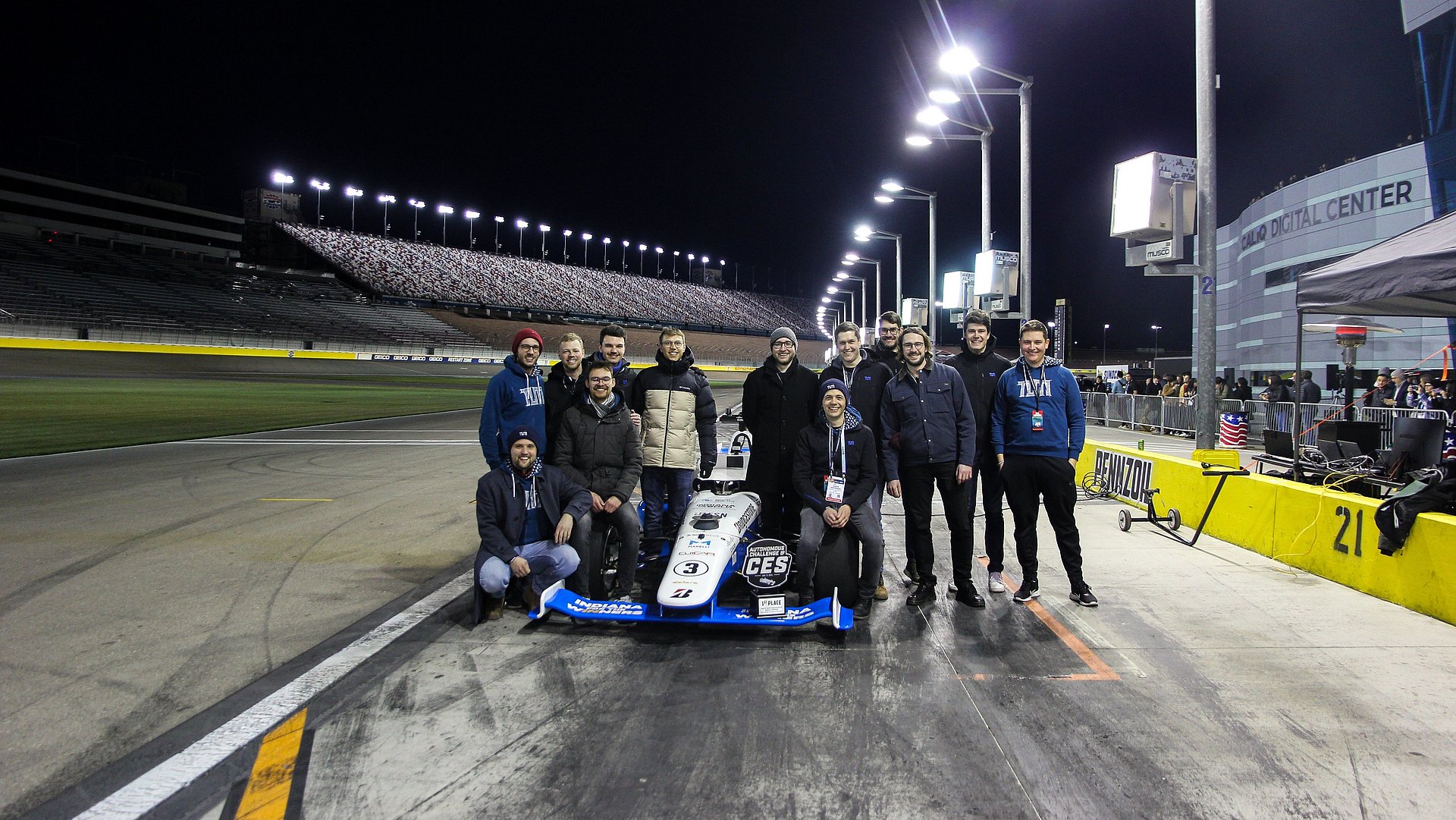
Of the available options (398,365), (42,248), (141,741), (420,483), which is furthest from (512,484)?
(42,248)

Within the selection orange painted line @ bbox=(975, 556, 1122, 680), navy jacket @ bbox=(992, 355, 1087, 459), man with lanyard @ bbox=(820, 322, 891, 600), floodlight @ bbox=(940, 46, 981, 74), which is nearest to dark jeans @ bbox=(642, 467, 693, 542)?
man with lanyard @ bbox=(820, 322, 891, 600)

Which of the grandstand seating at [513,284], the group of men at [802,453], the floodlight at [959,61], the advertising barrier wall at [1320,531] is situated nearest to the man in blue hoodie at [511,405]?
the group of men at [802,453]

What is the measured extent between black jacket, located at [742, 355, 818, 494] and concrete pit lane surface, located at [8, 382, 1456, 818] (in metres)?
1.26

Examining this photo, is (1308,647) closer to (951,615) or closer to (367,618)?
(951,615)

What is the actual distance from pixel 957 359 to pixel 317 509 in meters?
7.15

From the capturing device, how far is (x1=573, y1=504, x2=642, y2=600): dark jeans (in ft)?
17.7

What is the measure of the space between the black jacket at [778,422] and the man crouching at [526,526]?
137 cm

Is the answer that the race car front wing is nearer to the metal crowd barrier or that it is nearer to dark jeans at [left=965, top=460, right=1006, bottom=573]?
dark jeans at [left=965, top=460, right=1006, bottom=573]

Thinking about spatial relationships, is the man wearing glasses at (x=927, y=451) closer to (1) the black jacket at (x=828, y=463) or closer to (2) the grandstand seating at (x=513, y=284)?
(1) the black jacket at (x=828, y=463)

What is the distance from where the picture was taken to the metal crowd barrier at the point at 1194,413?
12.8 meters

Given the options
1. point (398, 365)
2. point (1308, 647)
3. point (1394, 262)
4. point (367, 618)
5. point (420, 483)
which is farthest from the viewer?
point (398, 365)

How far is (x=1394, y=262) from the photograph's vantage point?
624cm

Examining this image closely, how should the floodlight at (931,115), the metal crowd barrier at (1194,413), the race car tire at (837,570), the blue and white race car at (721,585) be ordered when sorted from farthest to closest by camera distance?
the floodlight at (931,115), the metal crowd barrier at (1194,413), the race car tire at (837,570), the blue and white race car at (721,585)

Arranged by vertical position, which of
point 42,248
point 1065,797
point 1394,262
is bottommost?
point 1065,797
